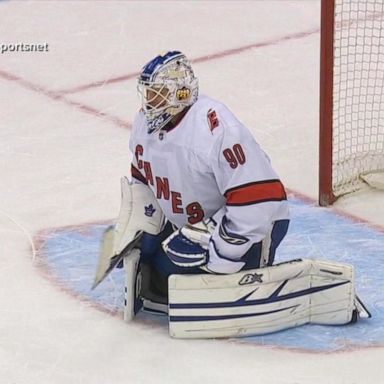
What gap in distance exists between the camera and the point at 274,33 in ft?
21.6

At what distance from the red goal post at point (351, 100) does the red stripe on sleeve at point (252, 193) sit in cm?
108

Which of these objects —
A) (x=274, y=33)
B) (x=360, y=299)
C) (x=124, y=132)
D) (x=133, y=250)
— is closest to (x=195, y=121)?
(x=133, y=250)

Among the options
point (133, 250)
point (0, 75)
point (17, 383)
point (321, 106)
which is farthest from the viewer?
point (0, 75)

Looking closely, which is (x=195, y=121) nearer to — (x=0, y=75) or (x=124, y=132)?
(x=124, y=132)

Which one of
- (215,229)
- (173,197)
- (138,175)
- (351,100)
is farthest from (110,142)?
(215,229)

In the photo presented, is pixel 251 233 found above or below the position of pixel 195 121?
below

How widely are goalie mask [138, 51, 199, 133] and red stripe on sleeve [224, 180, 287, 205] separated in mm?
255

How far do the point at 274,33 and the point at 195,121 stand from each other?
10.2 ft

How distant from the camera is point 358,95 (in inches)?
212

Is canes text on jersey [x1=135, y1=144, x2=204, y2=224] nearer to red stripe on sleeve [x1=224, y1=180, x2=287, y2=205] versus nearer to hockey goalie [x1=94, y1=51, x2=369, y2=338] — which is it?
hockey goalie [x1=94, y1=51, x2=369, y2=338]

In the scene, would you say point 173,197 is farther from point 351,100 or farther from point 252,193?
point 351,100

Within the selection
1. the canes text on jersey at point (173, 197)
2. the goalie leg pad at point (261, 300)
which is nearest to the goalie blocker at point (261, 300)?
the goalie leg pad at point (261, 300)

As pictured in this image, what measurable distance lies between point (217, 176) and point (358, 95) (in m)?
2.02

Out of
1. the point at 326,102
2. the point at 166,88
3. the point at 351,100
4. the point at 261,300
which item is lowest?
the point at 261,300
